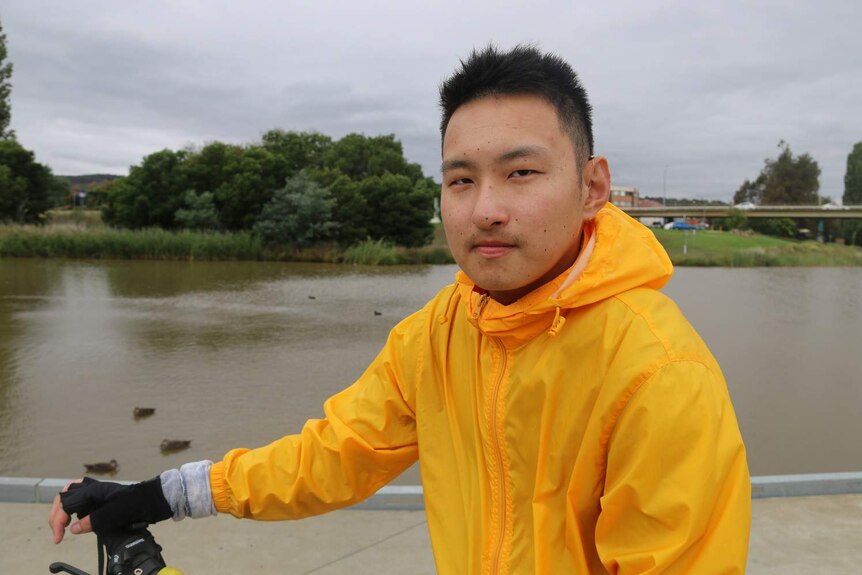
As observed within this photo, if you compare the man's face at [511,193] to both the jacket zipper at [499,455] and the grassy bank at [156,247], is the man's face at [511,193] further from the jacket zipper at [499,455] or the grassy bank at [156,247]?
the grassy bank at [156,247]

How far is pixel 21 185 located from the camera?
28.9 m

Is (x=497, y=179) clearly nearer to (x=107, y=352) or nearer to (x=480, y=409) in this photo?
(x=480, y=409)

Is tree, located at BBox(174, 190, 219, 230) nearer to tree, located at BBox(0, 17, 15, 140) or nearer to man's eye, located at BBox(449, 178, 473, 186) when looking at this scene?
tree, located at BBox(0, 17, 15, 140)

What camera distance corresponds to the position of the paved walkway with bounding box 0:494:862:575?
9.76 ft

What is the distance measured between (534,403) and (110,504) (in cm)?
84

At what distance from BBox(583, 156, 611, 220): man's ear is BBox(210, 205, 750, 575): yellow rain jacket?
0.08ft

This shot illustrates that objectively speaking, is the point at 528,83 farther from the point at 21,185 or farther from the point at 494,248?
the point at 21,185

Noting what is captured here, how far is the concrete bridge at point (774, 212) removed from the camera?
152ft

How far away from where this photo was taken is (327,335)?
11586 mm

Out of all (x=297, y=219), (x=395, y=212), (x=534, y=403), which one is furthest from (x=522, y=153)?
(x=395, y=212)

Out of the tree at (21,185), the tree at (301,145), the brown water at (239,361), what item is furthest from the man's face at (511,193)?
the tree at (301,145)

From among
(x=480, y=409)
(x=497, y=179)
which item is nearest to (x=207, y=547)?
(x=480, y=409)

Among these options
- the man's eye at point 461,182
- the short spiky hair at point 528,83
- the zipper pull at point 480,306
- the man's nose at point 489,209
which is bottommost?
the zipper pull at point 480,306

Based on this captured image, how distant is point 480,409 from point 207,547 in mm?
2189
